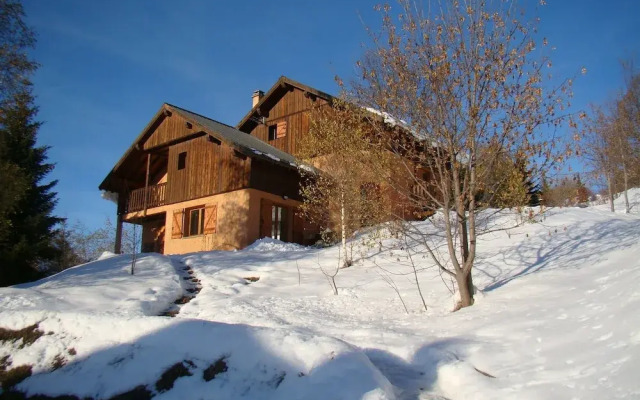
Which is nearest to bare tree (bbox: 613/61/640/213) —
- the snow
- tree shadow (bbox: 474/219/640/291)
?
the snow

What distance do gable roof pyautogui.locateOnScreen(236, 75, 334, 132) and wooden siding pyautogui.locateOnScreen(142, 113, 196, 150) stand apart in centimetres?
371

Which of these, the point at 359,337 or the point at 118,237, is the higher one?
the point at 118,237

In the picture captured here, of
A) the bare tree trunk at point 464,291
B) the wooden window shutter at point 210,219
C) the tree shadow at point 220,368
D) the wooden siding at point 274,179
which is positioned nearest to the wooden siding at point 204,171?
the wooden siding at point 274,179

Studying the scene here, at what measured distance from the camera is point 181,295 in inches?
427

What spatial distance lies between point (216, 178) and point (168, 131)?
4229mm

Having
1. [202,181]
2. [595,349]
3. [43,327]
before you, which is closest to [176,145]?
[202,181]

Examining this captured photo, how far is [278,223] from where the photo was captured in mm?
20312

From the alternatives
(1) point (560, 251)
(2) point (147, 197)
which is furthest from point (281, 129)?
(1) point (560, 251)

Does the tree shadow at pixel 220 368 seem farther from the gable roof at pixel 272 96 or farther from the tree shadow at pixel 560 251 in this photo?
the gable roof at pixel 272 96

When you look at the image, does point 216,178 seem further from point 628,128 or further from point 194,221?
point 628,128

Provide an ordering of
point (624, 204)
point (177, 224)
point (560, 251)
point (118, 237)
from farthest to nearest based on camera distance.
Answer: point (624, 204) → point (118, 237) → point (177, 224) → point (560, 251)

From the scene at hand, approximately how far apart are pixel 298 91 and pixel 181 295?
14102 mm

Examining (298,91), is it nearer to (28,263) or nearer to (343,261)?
(343,261)

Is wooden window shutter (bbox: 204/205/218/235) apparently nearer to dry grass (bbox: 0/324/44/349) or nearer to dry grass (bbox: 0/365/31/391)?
dry grass (bbox: 0/324/44/349)
